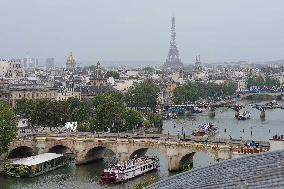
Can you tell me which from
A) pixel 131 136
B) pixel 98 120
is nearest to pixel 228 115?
pixel 98 120

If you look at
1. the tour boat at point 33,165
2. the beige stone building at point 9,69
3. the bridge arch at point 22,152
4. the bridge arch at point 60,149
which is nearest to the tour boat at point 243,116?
the bridge arch at point 60,149

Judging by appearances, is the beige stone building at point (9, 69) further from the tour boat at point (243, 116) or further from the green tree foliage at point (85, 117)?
the green tree foliage at point (85, 117)

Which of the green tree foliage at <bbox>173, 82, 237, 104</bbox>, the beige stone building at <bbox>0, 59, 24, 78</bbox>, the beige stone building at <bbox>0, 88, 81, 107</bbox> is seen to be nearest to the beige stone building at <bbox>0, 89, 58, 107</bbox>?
the beige stone building at <bbox>0, 88, 81, 107</bbox>

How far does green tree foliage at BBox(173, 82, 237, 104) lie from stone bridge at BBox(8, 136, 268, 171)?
225 feet

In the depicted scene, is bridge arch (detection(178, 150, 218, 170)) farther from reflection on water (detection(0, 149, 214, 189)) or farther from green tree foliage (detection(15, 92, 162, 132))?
green tree foliage (detection(15, 92, 162, 132))

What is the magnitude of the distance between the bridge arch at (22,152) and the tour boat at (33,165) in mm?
4934

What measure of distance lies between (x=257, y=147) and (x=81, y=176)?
1471 centimetres

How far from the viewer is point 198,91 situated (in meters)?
141

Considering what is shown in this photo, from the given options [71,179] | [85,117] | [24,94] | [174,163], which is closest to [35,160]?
[71,179]

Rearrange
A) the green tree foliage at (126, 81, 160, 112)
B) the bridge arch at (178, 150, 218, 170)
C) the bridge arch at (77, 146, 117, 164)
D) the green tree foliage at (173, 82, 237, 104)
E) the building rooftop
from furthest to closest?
1. the green tree foliage at (173, 82, 237, 104)
2. the green tree foliage at (126, 81, 160, 112)
3. the bridge arch at (77, 146, 117, 164)
4. the bridge arch at (178, 150, 218, 170)
5. the building rooftop

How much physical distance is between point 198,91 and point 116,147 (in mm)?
87442

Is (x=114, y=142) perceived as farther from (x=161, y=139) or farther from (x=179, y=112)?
(x=179, y=112)

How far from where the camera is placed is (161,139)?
175ft

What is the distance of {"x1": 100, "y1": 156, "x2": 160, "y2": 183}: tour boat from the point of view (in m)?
47.2
